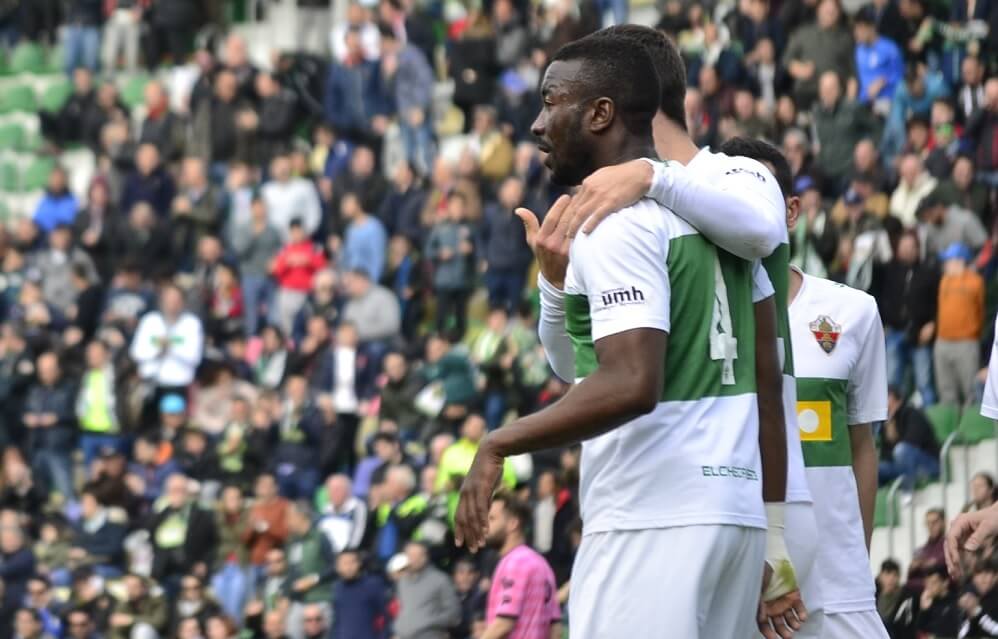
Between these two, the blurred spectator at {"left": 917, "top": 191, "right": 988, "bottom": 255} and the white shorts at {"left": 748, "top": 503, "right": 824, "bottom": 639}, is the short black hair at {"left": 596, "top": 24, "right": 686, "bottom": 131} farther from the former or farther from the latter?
the blurred spectator at {"left": 917, "top": 191, "right": 988, "bottom": 255}

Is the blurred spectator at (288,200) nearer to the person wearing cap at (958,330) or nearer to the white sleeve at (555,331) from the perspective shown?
the person wearing cap at (958,330)

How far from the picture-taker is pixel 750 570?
190 inches

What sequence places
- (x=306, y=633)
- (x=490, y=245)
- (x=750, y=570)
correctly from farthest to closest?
(x=490, y=245) < (x=306, y=633) < (x=750, y=570)

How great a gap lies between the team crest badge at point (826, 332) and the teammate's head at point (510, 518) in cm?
549

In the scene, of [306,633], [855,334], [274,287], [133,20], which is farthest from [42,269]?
[855,334]

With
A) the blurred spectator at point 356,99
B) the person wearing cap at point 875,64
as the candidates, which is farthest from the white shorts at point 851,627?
the blurred spectator at point 356,99

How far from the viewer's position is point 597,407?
455 centimetres

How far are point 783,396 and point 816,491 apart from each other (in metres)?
1.47

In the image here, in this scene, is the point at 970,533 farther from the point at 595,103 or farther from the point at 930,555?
the point at 930,555

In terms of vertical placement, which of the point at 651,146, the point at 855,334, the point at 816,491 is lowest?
the point at 816,491

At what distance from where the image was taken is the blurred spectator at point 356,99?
2266cm

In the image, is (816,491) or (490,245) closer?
(816,491)

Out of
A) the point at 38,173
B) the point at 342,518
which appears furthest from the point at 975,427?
the point at 38,173

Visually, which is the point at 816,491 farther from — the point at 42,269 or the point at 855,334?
the point at 42,269
